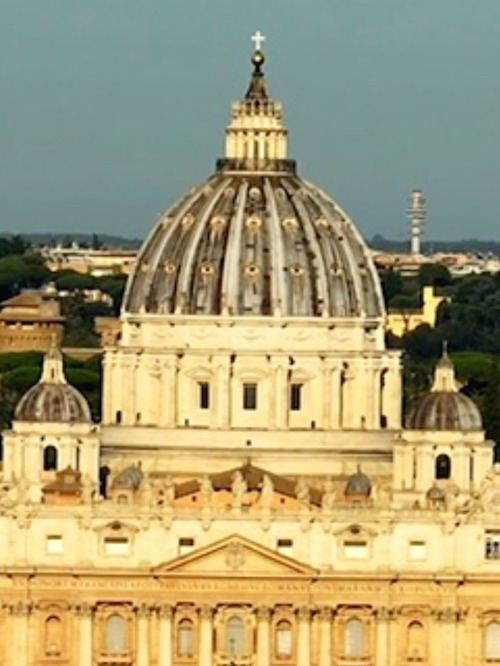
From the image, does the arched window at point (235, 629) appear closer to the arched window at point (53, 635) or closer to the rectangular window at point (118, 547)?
the rectangular window at point (118, 547)

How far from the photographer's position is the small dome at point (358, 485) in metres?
136

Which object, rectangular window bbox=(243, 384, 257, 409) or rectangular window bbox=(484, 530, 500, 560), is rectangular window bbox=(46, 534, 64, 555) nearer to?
rectangular window bbox=(484, 530, 500, 560)

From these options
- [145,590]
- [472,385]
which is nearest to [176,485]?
[145,590]

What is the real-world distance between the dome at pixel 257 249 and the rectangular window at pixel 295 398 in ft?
6.93

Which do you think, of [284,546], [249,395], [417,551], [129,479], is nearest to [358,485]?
[417,551]

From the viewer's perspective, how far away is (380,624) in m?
133

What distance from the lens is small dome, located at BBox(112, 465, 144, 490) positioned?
135375mm

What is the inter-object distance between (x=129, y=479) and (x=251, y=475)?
11.3 feet

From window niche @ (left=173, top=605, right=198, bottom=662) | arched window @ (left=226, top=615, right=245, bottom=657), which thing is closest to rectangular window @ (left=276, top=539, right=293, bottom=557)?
arched window @ (left=226, top=615, right=245, bottom=657)

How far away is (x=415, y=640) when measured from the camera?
132875 millimetres

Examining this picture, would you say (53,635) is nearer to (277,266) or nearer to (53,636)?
(53,636)

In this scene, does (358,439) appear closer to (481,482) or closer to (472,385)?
(481,482)

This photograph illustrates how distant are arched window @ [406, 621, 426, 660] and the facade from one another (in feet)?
0.15

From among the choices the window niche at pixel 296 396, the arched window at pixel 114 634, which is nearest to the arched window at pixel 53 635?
the arched window at pixel 114 634
